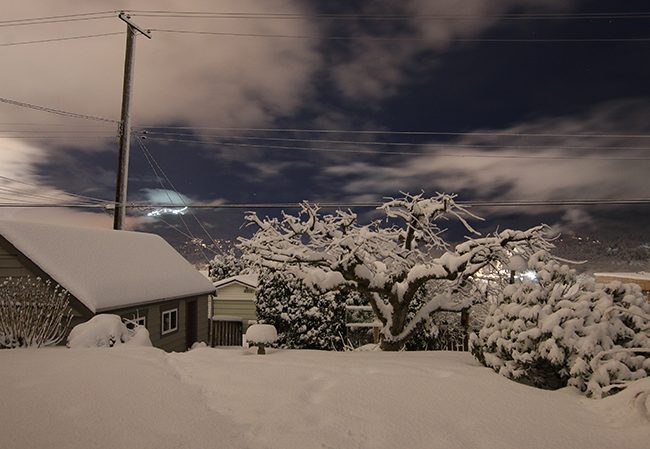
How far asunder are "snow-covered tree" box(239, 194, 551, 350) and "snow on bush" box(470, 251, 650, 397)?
4299mm

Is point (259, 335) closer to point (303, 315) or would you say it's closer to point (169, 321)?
point (169, 321)

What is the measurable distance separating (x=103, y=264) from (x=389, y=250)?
8.89m

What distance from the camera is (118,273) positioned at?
523 inches

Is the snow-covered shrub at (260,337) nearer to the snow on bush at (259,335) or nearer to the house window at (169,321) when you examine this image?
the snow on bush at (259,335)

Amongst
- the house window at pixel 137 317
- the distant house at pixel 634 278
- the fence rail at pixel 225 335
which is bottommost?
the fence rail at pixel 225 335

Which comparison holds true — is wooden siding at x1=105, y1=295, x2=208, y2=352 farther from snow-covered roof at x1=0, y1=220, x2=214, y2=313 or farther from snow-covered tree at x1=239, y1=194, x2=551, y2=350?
snow-covered tree at x1=239, y1=194, x2=551, y2=350

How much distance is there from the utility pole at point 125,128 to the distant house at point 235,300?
37.2 feet

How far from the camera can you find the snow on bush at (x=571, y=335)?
5.54 m

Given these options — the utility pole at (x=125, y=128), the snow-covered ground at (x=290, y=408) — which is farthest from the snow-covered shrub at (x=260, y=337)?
the utility pole at (x=125, y=128)

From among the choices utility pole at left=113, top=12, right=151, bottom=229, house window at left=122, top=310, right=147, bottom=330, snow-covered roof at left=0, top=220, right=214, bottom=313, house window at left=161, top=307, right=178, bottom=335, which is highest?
utility pole at left=113, top=12, right=151, bottom=229

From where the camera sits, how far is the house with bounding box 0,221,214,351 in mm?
11336

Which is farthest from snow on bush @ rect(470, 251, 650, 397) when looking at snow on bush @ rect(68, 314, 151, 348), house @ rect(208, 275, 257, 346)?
house @ rect(208, 275, 257, 346)

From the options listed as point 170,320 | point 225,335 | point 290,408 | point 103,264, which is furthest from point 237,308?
point 290,408

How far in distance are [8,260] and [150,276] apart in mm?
4215
